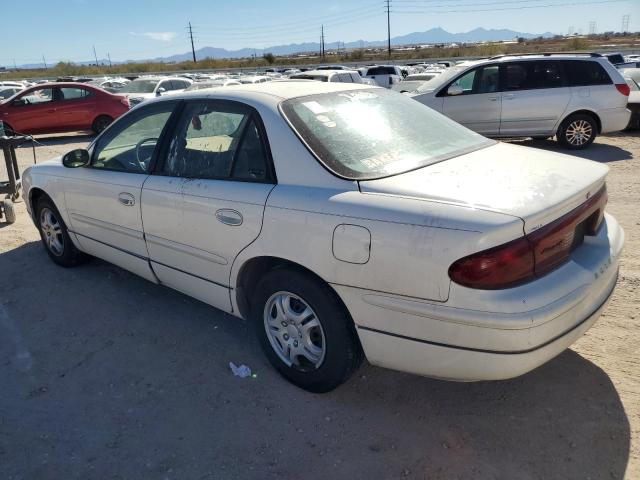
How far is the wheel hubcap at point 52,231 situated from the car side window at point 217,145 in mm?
1988

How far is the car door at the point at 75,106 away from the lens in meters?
15.0

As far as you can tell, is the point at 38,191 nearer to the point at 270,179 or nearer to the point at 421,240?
the point at 270,179

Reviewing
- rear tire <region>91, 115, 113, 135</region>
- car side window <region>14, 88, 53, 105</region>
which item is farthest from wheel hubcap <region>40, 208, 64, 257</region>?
car side window <region>14, 88, 53, 105</region>

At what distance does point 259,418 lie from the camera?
280 cm

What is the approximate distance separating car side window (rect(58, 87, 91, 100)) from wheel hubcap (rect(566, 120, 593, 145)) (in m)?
12.7

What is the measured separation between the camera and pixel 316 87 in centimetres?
341

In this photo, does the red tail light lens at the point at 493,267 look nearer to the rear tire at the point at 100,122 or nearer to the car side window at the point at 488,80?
the car side window at the point at 488,80

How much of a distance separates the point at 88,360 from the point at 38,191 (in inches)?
87.9

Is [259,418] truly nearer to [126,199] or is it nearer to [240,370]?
[240,370]

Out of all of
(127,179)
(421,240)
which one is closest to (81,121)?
(127,179)

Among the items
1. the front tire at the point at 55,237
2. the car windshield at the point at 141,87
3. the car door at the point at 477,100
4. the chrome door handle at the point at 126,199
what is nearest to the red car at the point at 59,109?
the car windshield at the point at 141,87

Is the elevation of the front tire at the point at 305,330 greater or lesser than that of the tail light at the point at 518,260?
lesser

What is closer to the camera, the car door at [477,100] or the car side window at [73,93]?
the car door at [477,100]

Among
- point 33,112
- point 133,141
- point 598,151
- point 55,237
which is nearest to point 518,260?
point 133,141
